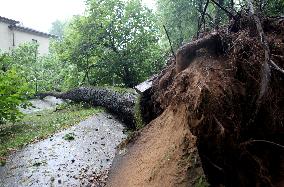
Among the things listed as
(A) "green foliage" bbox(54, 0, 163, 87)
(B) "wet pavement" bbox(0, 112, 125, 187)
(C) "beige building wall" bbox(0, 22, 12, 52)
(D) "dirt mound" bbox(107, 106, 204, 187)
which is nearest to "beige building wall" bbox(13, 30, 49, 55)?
(C) "beige building wall" bbox(0, 22, 12, 52)

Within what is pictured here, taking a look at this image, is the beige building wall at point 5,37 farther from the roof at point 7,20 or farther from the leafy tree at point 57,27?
the leafy tree at point 57,27

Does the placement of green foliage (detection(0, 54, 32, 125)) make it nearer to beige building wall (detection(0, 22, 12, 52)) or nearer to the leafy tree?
beige building wall (detection(0, 22, 12, 52))

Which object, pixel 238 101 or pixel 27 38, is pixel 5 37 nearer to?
pixel 27 38

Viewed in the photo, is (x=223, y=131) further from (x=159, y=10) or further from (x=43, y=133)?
(x=159, y=10)

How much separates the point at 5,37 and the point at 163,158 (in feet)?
91.4

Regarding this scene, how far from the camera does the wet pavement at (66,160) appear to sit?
5184mm

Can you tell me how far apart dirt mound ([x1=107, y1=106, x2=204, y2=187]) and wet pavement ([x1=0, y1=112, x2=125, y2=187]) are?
73 centimetres

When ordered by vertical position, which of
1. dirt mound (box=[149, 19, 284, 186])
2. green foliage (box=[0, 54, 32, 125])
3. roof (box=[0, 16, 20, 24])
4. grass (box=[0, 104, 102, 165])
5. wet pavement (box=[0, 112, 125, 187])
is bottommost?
grass (box=[0, 104, 102, 165])

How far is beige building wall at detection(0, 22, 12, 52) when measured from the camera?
28245 millimetres

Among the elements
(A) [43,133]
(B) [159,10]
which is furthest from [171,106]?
(B) [159,10]

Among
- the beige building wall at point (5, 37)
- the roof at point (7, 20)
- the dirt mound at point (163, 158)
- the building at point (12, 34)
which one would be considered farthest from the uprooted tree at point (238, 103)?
the roof at point (7, 20)

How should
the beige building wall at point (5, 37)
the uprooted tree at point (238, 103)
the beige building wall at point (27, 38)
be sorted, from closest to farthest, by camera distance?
the uprooted tree at point (238, 103) → the beige building wall at point (5, 37) → the beige building wall at point (27, 38)

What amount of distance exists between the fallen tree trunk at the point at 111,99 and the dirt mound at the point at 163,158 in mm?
3473

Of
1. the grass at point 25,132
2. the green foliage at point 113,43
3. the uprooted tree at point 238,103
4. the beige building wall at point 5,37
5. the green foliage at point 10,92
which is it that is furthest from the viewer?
the beige building wall at point 5,37
